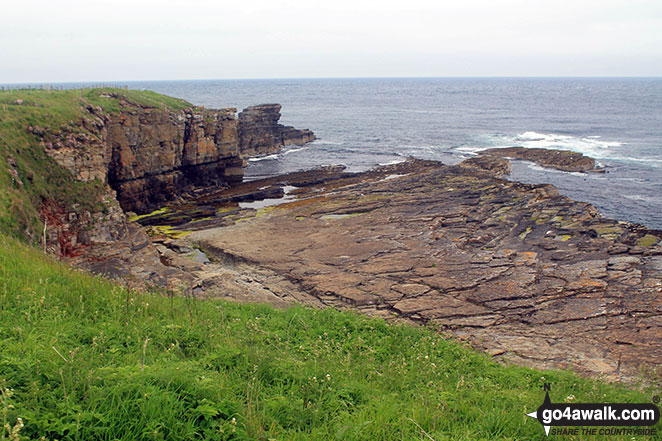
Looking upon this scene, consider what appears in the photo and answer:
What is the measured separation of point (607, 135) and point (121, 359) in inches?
3007

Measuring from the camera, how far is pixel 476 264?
19812 mm

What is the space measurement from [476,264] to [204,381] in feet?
55.2

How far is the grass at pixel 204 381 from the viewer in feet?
14.4

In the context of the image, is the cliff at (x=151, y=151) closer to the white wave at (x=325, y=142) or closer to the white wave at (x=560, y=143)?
the white wave at (x=325, y=142)

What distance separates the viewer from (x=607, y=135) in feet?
218

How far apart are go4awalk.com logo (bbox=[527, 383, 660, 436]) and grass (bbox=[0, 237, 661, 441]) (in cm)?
31

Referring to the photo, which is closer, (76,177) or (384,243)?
(76,177)

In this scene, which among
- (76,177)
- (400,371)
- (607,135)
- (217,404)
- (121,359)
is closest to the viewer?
(217,404)

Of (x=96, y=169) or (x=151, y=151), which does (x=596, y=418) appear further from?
(x=151, y=151)

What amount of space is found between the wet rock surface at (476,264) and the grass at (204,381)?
490cm

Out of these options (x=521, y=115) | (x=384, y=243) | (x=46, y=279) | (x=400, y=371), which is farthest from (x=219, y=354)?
(x=521, y=115)

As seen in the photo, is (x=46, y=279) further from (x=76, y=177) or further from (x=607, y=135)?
(x=607, y=135)

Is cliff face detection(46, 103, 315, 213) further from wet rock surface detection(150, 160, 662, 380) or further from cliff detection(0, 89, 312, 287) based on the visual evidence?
wet rock surface detection(150, 160, 662, 380)

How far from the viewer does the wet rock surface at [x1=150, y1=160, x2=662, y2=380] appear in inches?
545
